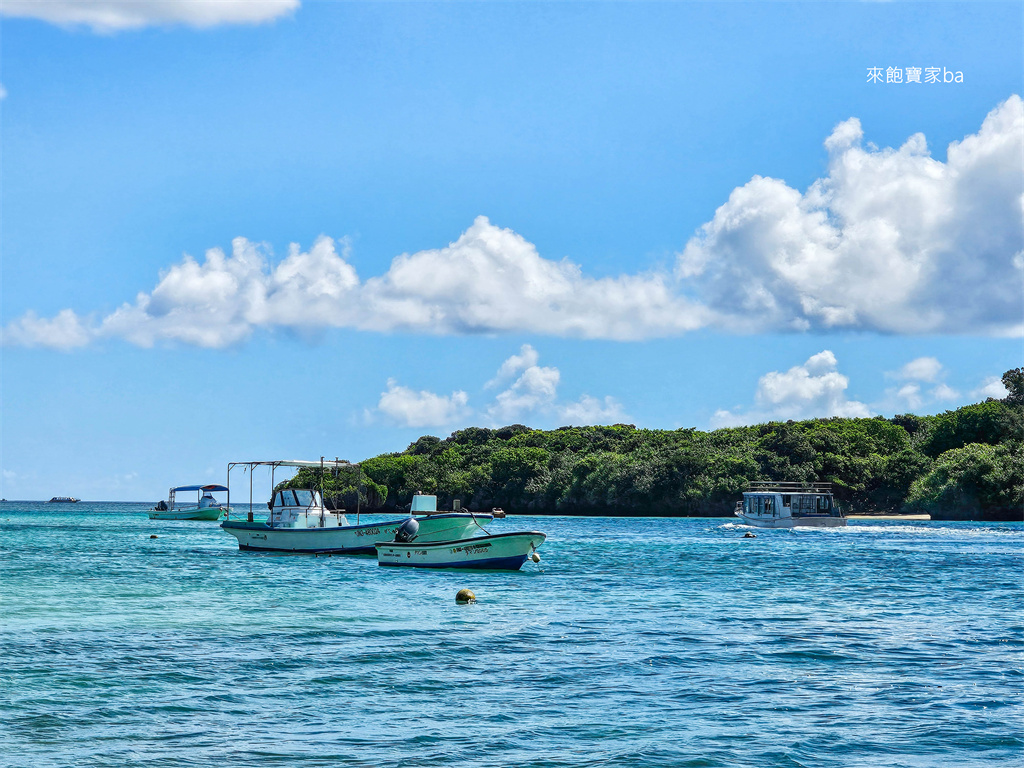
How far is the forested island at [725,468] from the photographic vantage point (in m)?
108

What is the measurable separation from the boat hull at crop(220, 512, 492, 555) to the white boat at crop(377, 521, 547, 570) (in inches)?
98.3

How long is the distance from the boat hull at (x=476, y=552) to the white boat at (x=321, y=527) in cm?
366

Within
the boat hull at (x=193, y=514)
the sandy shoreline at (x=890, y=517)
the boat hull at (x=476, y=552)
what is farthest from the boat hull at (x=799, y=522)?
the boat hull at (x=193, y=514)

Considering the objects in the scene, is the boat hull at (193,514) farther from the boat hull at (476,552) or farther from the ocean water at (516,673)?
the ocean water at (516,673)

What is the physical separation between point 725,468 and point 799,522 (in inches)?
1548

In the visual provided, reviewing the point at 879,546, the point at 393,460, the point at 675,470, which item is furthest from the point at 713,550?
the point at 393,460

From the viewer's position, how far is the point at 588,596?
32844 mm

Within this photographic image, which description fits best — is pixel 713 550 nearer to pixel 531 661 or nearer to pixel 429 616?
pixel 429 616

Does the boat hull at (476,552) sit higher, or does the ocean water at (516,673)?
the boat hull at (476,552)

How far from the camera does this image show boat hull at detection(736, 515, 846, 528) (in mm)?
91188

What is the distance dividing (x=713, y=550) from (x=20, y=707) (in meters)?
49.4

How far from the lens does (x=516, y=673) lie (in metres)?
19.2

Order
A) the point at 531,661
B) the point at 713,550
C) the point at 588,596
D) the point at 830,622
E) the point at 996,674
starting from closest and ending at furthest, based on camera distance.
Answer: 1. the point at 996,674
2. the point at 531,661
3. the point at 830,622
4. the point at 588,596
5. the point at 713,550

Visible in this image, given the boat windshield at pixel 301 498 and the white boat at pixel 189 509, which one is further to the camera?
the white boat at pixel 189 509
